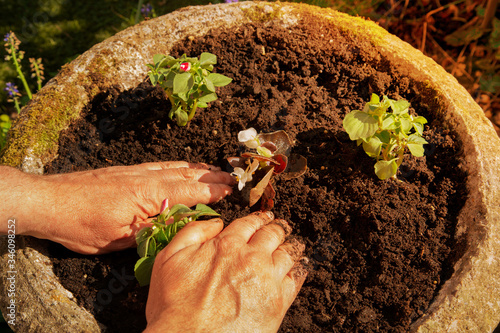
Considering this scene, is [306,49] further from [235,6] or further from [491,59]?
[491,59]

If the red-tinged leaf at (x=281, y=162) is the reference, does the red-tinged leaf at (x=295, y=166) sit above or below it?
below

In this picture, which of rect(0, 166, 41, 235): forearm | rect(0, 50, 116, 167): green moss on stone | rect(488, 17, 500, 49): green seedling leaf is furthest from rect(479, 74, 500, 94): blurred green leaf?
rect(0, 166, 41, 235): forearm

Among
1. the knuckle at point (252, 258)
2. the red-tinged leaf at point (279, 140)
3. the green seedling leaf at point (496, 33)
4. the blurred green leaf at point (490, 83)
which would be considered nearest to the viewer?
the knuckle at point (252, 258)

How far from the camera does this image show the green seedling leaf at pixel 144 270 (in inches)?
53.6

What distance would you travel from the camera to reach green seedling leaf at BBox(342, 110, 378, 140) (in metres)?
1.50

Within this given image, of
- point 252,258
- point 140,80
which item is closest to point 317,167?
point 252,258

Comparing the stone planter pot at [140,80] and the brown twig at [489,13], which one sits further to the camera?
the brown twig at [489,13]

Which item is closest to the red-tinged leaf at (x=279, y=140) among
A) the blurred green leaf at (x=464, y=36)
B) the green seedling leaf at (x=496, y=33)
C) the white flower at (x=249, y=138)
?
the white flower at (x=249, y=138)

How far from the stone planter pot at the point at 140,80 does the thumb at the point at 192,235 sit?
403 millimetres

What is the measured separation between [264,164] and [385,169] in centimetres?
50

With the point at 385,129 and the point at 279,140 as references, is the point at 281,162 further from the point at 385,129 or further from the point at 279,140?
the point at 385,129

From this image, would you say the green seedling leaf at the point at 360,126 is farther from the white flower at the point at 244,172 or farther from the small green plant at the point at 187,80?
the small green plant at the point at 187,80

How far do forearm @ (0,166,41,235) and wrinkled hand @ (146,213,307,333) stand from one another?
555 mm

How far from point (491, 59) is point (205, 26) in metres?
2.53
